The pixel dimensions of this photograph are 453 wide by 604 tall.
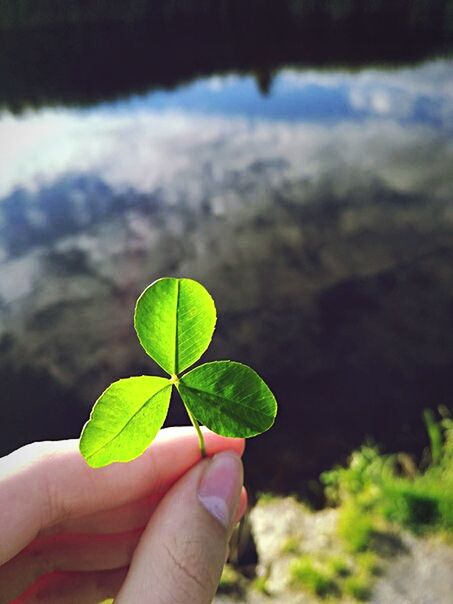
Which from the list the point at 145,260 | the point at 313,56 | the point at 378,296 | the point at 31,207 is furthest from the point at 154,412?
the point at 313,56

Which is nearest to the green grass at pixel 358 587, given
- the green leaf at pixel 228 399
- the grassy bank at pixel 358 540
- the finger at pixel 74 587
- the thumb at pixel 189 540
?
the grassy bank at pixel 358 540

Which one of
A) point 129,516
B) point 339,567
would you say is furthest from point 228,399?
point 339,567

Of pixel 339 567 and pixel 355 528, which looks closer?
pixel 339 567

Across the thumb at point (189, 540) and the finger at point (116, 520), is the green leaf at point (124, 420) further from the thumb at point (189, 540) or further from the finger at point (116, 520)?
the finger at point (116, 520)

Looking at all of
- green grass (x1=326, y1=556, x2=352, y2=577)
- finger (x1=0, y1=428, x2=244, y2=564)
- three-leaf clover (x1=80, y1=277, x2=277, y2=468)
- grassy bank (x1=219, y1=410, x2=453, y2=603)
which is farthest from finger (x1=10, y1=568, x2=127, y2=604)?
green grass (x1=326, y1=556, x2=352, y2=577)

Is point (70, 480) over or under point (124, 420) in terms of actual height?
under

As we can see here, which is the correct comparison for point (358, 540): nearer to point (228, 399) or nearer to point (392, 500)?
point (392, 500)

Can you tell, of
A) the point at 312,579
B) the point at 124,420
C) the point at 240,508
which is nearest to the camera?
the point at 124,420
